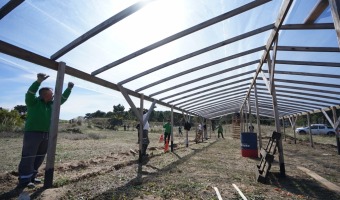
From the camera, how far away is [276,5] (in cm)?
398

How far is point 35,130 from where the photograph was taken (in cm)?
364

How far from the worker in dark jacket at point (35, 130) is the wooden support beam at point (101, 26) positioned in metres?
0.57

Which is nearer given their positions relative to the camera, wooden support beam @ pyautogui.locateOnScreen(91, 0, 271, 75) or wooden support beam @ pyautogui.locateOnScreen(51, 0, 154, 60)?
wooden support beam @ pyautogui.locateOnScreen(51, 0, 154, 60)

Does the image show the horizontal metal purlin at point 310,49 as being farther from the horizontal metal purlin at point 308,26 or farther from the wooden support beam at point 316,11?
the wooden support beam at point 316,11

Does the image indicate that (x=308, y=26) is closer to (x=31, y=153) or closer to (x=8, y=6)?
(x=8, y=6)

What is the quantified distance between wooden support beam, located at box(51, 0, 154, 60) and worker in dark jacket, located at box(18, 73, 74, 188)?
1.88ft

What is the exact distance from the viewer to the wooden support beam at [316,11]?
3488 millimetres

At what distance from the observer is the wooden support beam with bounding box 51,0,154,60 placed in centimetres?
312

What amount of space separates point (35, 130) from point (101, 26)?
2038 millimetres

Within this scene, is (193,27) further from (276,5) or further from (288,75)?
(288,75)

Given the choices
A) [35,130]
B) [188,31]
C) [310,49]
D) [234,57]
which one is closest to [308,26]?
[310,49]

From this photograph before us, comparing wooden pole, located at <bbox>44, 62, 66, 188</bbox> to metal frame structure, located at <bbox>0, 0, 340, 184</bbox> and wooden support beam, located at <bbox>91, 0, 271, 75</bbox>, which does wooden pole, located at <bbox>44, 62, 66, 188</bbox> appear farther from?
wooden support beam, located at <bbox>91, 0, 271, 75</bbox>

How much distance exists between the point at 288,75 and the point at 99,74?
6220 millimetres

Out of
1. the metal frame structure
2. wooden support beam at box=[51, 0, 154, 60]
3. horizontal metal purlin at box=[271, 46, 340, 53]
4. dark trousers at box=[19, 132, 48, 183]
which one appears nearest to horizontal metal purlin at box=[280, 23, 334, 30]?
the metal frame structure
